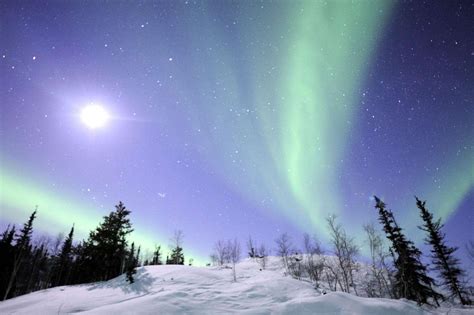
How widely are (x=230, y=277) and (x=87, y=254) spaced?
68.1 ft

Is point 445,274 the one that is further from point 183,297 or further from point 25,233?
point 25,233

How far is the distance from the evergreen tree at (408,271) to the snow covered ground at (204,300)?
12.9 m

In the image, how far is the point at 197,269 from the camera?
2125 cm

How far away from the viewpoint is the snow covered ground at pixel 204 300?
9795 millimetres

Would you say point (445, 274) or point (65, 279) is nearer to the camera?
point (445, 274)

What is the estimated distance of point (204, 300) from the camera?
12.8 metres

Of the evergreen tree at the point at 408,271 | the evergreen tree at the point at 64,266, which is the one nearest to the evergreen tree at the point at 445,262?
the evergreen tree at the point at 408,271

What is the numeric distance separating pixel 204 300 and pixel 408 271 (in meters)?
25.4

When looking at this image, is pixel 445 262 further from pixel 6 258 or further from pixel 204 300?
pixel 6 258

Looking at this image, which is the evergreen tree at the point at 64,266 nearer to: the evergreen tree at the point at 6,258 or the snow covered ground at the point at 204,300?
the evergreen tree at the point at 6,258

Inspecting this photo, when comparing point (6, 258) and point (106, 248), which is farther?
point (6, 258)

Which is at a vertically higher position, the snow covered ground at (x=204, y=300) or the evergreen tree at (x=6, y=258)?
the evergreen tree at (x=6, y=258)

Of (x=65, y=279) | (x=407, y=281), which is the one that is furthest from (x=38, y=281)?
(x=407, y=281)

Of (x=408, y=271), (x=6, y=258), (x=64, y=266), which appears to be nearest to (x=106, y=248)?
(x=6, y=258)
